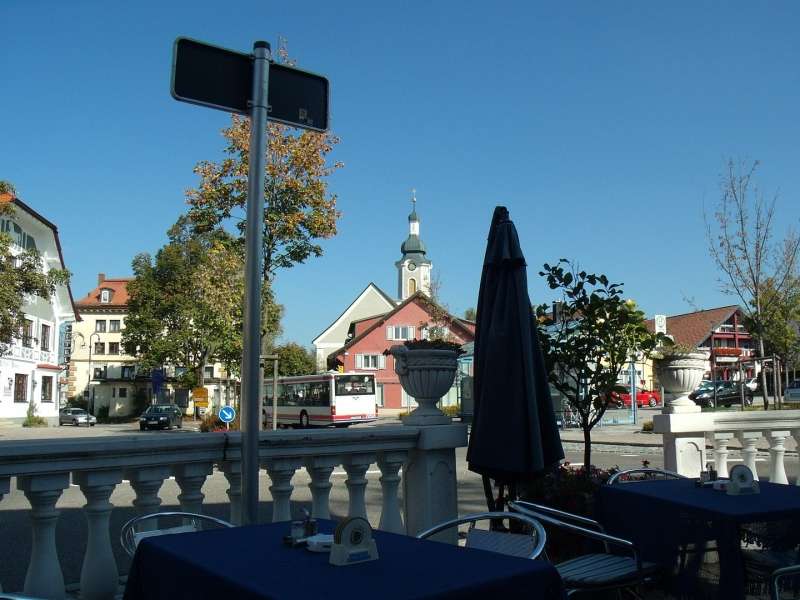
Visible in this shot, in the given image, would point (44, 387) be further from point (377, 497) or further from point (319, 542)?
point (319, 542)

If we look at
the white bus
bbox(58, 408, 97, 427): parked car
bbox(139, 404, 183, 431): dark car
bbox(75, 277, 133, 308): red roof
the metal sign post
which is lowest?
bbox(58, 408, 97, 427): parked car

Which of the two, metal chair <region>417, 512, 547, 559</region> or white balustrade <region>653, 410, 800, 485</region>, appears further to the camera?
white balustrade <region>653, 410, 800, 485</region>

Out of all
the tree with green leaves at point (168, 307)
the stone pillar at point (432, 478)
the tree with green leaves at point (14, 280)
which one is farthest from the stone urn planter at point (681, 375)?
the tree with green leaves at point (168, 307)

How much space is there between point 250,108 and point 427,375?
87.8 inches

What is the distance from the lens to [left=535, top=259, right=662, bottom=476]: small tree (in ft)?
20.3

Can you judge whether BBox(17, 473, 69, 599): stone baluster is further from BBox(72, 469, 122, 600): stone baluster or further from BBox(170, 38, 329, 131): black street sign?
BBox(170, 38, 329, 131): black street sign

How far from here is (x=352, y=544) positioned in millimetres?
2121

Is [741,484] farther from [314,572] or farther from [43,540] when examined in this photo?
[43,540]

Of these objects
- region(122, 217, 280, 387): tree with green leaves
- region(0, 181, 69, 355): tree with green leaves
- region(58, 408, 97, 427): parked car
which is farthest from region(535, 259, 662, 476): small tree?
region(58, 408, 97, 427): parked car

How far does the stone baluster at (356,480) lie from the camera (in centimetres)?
429

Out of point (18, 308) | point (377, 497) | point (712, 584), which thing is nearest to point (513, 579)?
point (712, 584)

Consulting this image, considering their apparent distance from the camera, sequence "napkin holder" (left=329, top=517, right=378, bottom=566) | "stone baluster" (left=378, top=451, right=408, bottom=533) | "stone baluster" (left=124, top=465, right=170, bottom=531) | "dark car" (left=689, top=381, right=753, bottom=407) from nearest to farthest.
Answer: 1. "napkin holder" (left=329, top=517, right=378, bottom=566)
2. "stone baluster" (left=124, top=465, right=170, bottom=531)
3. "stone baluster" (left=378, top=451, right=408, bottom=533)
4. "dark car" (left=689, top=381, right=753, bottom=407)

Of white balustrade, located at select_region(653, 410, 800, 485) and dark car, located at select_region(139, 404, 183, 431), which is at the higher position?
white balustrade, located at select_region(653, 410, 800, 485)

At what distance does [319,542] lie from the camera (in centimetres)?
226
